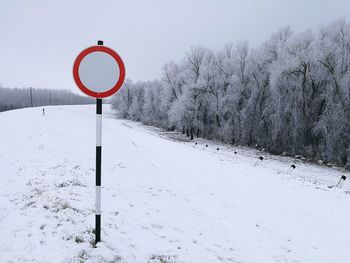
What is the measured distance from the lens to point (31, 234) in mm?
4266

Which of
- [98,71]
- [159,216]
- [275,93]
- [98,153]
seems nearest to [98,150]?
[98,153]

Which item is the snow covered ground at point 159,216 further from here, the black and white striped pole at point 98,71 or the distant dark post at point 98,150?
the black and white striped pole at point 98,71

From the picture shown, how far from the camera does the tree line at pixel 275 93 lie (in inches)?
984

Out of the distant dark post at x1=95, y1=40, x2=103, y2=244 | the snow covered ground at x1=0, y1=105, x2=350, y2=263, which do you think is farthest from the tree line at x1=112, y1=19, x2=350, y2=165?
the distant dark post at x1=95, y1=40, x2=103, y2=244

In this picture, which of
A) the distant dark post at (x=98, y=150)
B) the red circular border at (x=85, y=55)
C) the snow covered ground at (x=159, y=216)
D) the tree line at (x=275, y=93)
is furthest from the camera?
the tree line at (x=275, y=93)

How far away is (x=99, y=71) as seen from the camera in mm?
3711

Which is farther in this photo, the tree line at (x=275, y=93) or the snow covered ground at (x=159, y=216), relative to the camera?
the tree line at (x=275, y=93)

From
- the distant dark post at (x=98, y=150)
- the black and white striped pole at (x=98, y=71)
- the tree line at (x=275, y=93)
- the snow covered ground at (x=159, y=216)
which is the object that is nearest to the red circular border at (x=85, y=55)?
the black and white striped pole at (x=98, y=71)

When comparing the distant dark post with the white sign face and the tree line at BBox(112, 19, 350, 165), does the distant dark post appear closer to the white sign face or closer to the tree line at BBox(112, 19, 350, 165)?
the white sign face

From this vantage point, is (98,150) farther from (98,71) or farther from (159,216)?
(159,216)

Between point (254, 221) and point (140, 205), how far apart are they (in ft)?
9.74

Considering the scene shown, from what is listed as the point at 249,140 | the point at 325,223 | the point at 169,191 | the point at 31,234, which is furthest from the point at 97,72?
the point at 249,140

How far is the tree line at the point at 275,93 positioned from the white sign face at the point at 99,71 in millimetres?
24795

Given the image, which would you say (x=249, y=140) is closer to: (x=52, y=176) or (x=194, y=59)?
(x=194, y=59)
